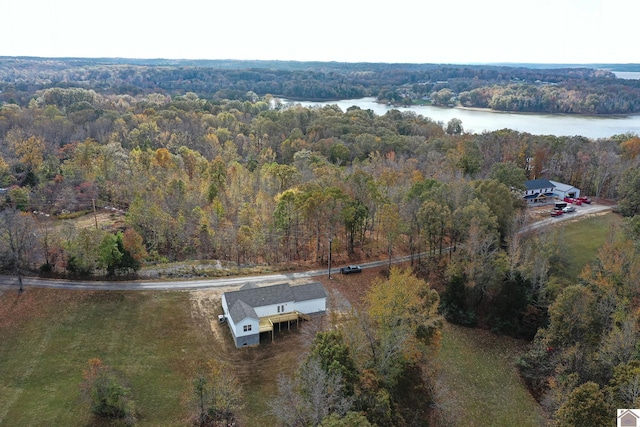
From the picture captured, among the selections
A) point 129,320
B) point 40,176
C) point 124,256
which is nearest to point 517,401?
point 129,320

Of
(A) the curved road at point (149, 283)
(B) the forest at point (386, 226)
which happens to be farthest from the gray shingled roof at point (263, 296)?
(B) the forest at point (386, 226)

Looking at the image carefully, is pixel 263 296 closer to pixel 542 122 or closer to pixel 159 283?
pixel 159 283

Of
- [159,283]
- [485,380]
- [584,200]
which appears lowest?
[485,380]

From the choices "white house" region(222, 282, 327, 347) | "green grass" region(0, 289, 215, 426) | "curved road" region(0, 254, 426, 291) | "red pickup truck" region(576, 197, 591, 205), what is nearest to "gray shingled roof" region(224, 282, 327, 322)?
"white house" region(222, 282, 327, 347)

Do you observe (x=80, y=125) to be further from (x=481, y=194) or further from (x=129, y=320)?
(x=481, y=194)

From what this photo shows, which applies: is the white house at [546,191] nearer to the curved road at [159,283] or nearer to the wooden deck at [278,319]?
the curved road at [159,283]

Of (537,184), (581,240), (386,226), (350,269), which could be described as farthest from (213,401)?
(537,184)

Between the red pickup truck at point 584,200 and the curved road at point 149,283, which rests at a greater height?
the red pickup truck at point 584,200
